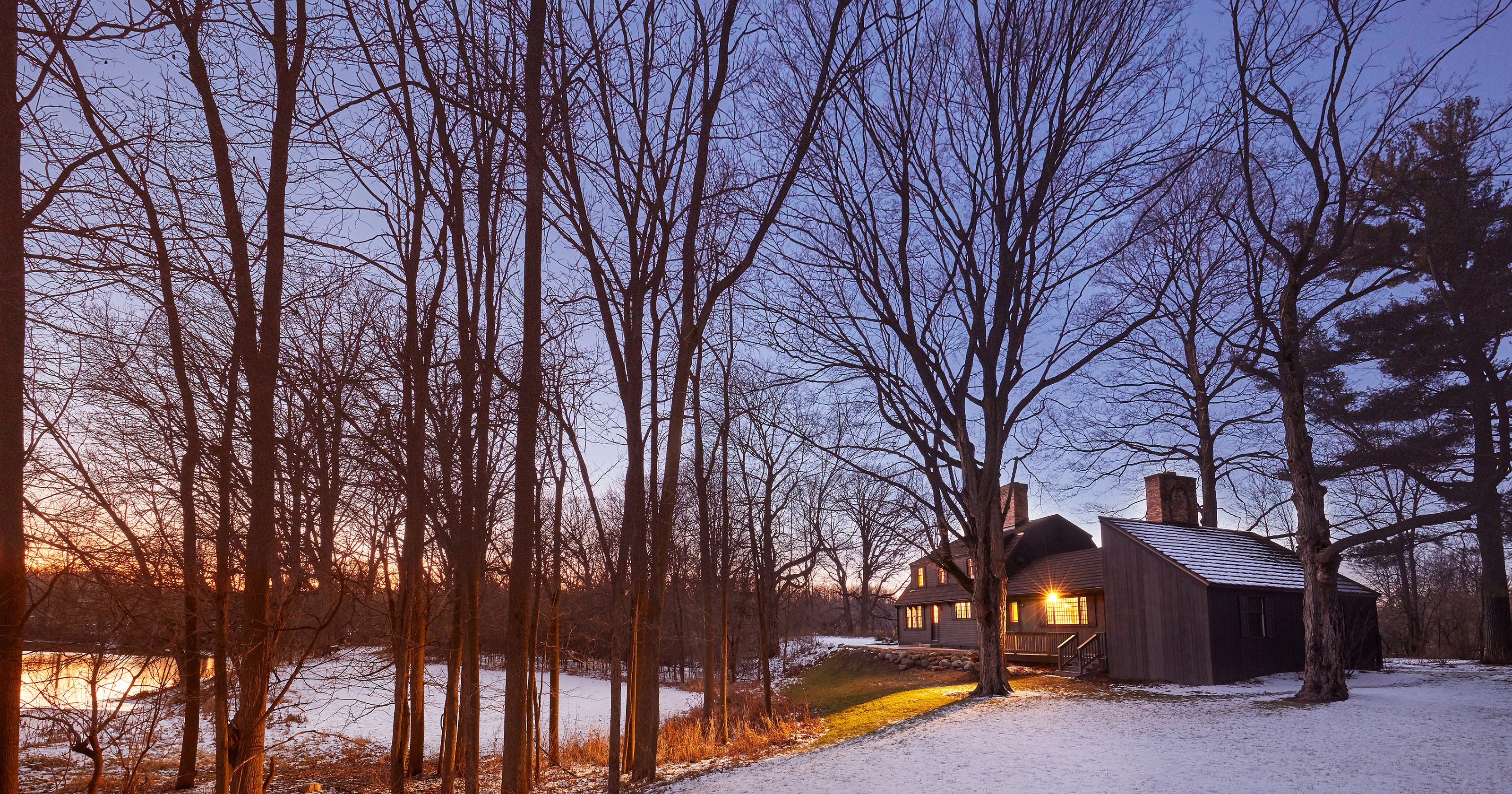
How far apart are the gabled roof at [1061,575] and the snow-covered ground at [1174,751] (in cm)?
1185

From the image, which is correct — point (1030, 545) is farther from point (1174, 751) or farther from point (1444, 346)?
point (1174, 751)

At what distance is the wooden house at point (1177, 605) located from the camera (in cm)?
2066

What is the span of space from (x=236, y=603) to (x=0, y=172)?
593 cm

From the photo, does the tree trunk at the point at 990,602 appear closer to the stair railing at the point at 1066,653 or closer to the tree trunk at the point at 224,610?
the stair railing at the point at 1066,653

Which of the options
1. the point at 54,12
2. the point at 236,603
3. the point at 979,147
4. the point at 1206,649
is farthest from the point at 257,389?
the point at 1206,649

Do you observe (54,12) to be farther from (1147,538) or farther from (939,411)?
(1147,538)

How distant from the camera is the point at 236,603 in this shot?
9.46 m

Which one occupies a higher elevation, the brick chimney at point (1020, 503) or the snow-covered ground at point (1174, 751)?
the brick chimney at point (1020, 503)

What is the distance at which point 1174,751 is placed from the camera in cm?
1002

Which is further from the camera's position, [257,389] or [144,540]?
[144,540]

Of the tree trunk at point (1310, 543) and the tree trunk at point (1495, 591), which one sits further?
the tree trunk at point (1495, 591)

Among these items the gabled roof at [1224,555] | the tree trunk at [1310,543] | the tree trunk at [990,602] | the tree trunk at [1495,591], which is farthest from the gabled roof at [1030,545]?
the tree trunk at [1310,543]

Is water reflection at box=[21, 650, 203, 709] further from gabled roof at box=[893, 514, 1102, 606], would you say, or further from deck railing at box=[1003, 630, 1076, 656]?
gabled roof at box=[893, 514, 1102, 606]

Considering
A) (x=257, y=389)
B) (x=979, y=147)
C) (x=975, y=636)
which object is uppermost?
(x=979, y=147)
